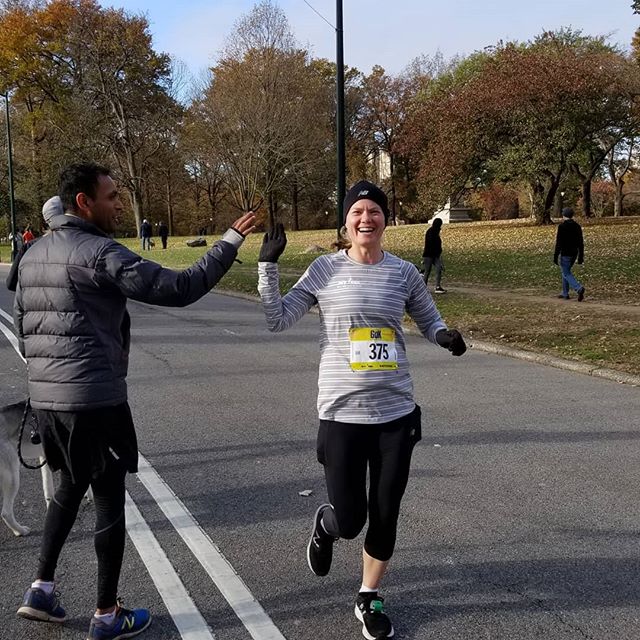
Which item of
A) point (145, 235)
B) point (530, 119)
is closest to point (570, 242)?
point (530, 119)

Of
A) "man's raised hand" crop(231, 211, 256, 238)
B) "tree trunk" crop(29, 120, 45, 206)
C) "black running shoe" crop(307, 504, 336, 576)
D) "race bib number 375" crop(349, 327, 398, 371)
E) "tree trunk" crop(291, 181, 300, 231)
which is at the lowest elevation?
"black running shoe" crop(307, 504, 336, 576)

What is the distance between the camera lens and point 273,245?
10.2 ft

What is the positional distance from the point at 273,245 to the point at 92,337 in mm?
895

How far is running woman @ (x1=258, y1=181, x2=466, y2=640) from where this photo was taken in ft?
9.70

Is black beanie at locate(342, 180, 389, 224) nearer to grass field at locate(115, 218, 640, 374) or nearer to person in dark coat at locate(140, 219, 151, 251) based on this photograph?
grass field at locate(115, 218, 640, 374)

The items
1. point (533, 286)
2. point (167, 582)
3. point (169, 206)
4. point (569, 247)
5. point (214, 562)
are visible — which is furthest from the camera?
point (169, 206)

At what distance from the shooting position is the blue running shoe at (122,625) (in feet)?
9.51

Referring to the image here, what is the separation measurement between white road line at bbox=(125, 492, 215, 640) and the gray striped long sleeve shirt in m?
1.10

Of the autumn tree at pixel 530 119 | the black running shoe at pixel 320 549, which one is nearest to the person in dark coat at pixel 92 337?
the black running shoe at pixel 320 549

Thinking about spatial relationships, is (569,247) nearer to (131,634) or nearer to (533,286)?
(533,286)

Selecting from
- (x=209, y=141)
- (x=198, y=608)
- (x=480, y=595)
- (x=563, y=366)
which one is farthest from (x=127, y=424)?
(x=209, y=141)

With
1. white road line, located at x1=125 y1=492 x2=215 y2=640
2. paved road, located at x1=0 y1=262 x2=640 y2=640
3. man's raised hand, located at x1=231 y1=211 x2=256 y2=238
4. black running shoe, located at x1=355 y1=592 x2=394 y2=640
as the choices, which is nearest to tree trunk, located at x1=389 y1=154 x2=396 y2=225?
paved road, located at x1=0 y1=262 x2=640 y2=640

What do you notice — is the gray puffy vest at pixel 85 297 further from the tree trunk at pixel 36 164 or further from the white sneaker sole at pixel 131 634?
the tree trunk at pixel 36 164

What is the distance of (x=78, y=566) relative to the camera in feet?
11.9
